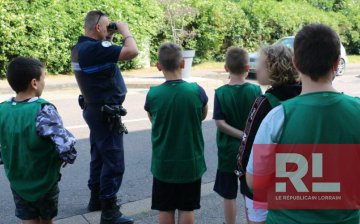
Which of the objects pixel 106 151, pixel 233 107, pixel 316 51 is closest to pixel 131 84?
pixel 106 151

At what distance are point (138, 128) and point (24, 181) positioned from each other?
488 cm

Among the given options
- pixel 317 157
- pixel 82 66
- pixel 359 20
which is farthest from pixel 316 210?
pixel 359 20

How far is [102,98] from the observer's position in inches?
149

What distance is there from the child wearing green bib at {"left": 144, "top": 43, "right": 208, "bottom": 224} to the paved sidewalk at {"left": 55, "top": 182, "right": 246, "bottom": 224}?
37.7 inches

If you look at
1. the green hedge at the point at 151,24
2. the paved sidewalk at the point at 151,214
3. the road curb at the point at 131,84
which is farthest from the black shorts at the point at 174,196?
the green hedge at the point at 151,24

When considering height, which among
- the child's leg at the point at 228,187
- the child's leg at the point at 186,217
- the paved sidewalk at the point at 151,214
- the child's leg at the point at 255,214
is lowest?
the paved sidewalk at the point at 151,214

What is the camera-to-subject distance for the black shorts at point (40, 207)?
3049 mm

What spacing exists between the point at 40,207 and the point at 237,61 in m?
1.82

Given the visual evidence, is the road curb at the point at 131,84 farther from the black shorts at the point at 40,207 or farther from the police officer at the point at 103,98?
the black shorts at the point at 40,207

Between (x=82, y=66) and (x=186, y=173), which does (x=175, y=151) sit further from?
(x=82, y=66)

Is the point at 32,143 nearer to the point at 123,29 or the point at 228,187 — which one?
the point at 123,29

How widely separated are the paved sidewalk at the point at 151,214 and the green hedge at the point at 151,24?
9930 mm

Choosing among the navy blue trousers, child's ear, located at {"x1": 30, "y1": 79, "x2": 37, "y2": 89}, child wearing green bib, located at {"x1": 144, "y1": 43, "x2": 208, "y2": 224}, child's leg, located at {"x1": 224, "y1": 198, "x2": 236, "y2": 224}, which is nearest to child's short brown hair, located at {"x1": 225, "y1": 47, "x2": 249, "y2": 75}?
child wearing green bib, located at {"x1": 144, "y1": 43, "x2": 208, "y2": 224}

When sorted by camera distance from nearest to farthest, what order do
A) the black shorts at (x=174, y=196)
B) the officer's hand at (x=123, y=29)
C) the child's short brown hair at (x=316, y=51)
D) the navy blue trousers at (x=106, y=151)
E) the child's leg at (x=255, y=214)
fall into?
the child's short brown hair at (x=316, y=51) → the child's leg at (x=255, y=214) → the black shorts at (x=174, y=196) → the officer's hand at (x=123, y=29) → the navy blue trousers at (x=106, y=151)
